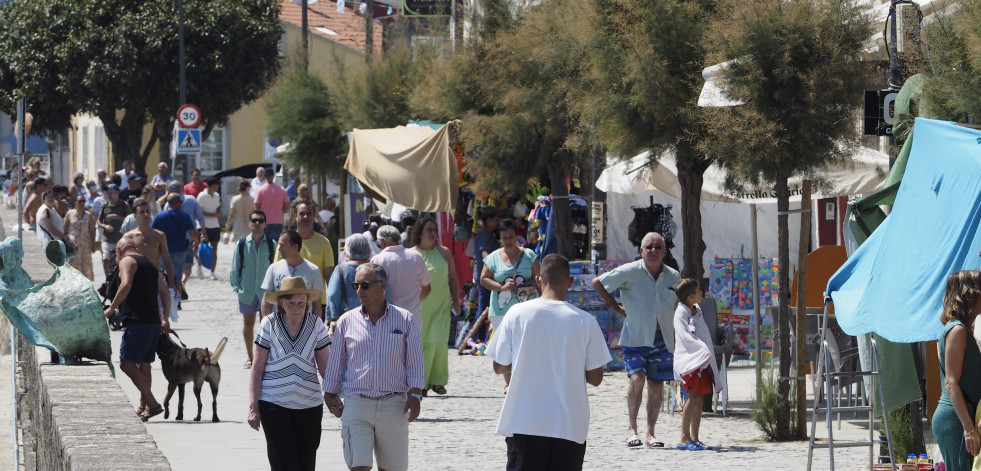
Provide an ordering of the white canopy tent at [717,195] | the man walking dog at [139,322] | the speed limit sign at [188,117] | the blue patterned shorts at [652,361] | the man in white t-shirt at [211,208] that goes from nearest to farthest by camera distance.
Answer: the blue patterned shorts at [652,361], the man walking dog at [139,322], the white canopy tent at [717,195], the man in white t-shirt at [211,208], the speed limit sign at [188,117]

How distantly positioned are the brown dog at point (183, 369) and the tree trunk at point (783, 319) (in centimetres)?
449

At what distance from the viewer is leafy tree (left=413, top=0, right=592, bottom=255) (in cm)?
1591

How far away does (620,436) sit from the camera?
471 inches

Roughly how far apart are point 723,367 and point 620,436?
1567 mm

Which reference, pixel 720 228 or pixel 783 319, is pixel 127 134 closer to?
pixel 720 228

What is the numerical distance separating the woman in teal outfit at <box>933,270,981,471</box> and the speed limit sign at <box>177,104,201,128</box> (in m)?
26.2

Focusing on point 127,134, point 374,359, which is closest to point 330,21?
point 127,134

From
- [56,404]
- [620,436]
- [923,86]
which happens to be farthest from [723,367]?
[56,404]

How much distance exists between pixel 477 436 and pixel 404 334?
11.3 ft

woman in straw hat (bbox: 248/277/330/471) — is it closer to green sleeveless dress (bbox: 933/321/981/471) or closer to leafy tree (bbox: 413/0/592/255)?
green sleeveless dress (bbox: 933/321/981/471)

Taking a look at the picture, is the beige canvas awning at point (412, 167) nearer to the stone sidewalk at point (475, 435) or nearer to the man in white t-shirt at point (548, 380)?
the stone sidewalk at point (475, 435)

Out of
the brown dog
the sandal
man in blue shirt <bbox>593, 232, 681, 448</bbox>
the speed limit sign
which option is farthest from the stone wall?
the speed limit sign

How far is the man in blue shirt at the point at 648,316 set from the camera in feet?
38.3

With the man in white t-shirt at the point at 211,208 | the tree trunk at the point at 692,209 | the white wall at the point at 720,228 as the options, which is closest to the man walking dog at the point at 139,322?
the tree trunk at the point at 692,209
